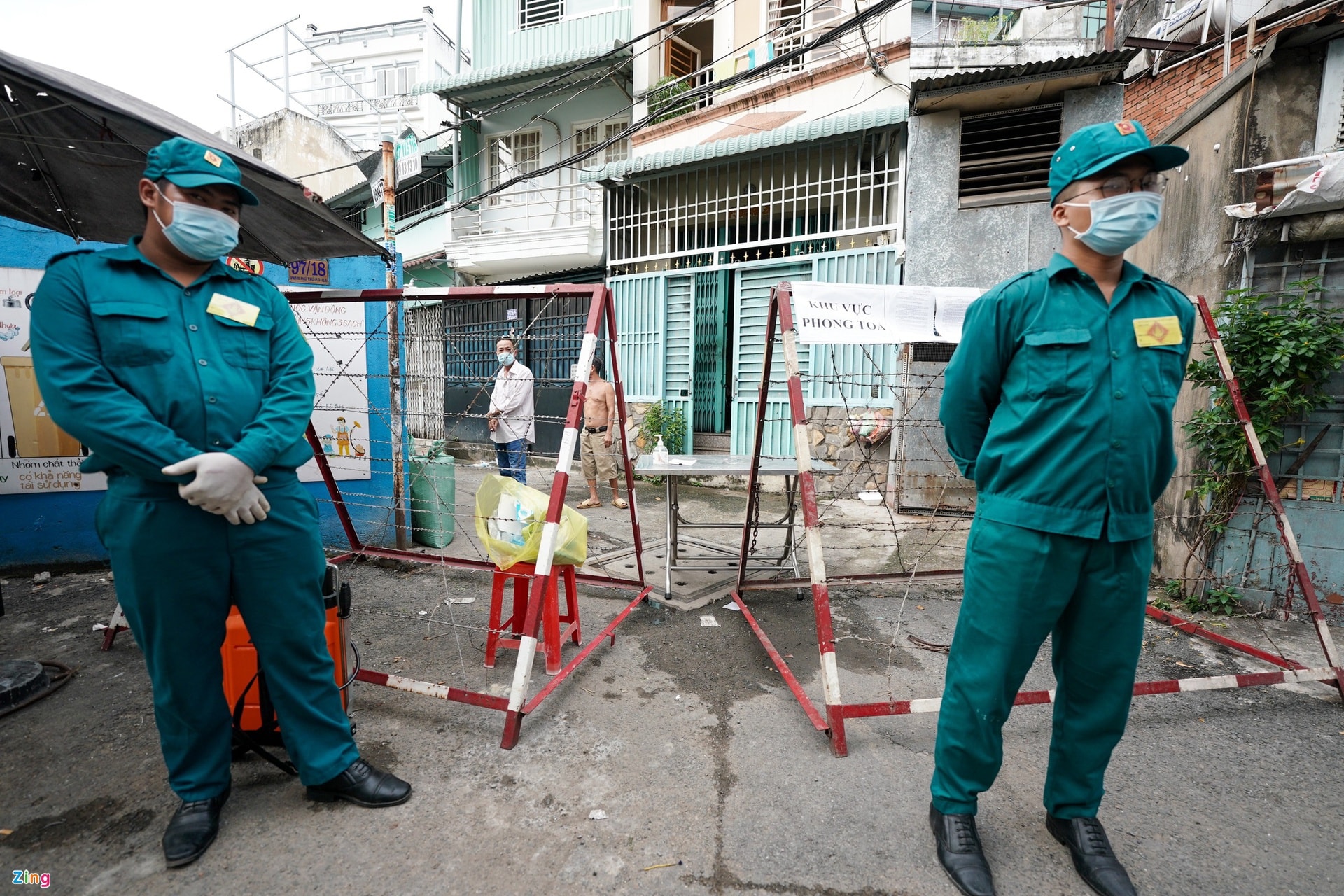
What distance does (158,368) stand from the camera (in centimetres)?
185

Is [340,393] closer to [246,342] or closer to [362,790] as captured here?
[246,342]

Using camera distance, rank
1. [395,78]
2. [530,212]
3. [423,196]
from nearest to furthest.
A: [530,212]
[423,196]
[395,78]

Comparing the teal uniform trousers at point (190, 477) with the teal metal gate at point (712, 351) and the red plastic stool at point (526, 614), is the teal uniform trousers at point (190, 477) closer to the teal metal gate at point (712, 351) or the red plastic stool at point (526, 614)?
the red plastic stool at point (526, 614)

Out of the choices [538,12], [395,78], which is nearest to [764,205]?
[538,12]

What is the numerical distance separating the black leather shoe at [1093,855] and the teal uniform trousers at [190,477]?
233 cm

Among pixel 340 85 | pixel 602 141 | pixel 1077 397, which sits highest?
pixel 340 85

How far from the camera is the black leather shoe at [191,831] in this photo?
188cm

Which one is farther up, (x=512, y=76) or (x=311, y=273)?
(x=512, y=76)

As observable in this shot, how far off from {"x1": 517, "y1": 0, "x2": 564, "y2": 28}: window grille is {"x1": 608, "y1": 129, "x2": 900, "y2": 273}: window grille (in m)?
4.65

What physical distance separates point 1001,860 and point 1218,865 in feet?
2.17

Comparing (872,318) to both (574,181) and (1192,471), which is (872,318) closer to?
(1192,471)

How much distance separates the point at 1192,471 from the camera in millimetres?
4141

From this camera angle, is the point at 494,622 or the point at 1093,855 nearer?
the point at 1093,855

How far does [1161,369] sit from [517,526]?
258cm
